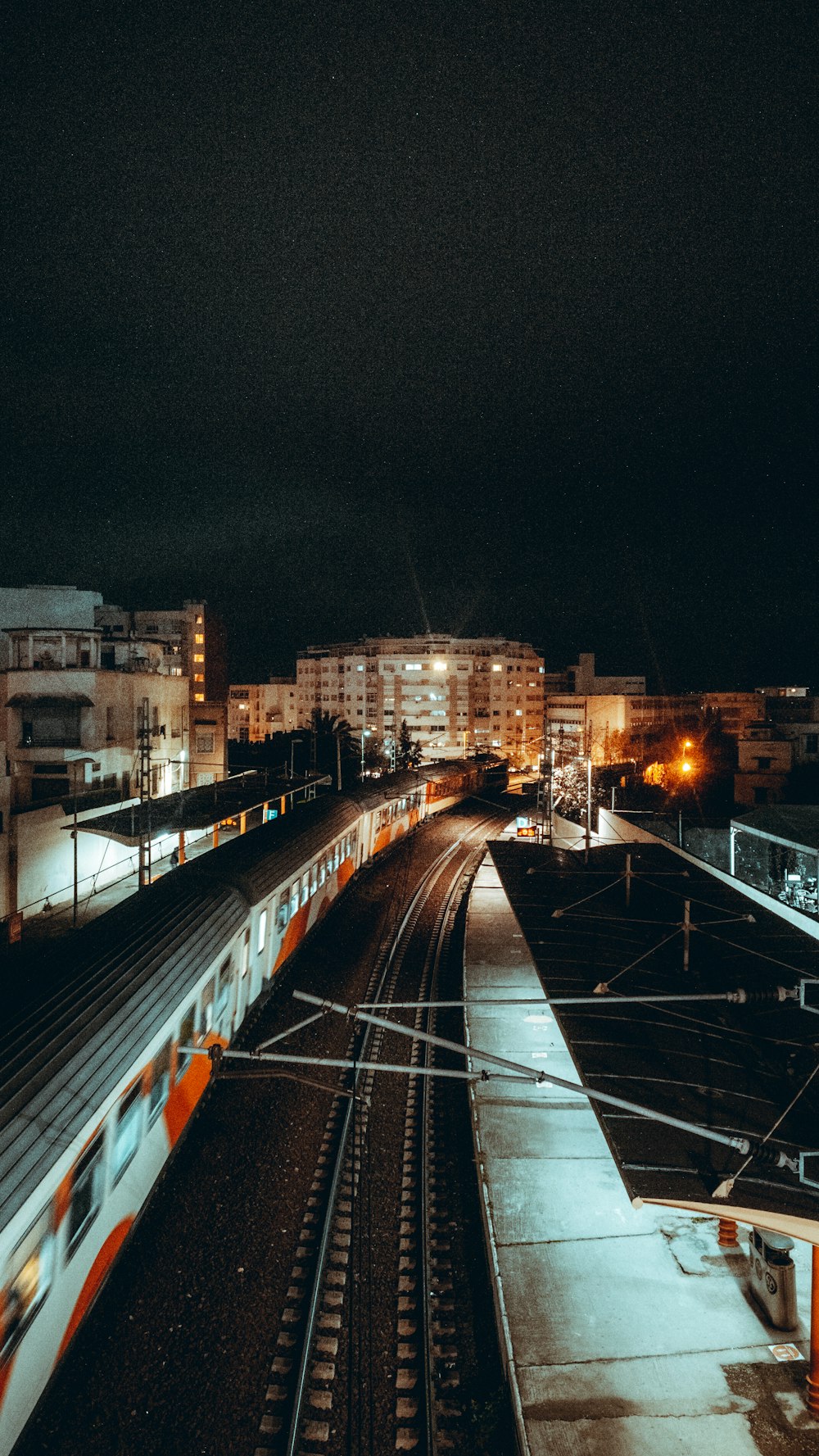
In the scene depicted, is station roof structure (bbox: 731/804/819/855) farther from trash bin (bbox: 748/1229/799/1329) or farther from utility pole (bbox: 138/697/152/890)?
utility pole (bbox: 138/697/152/890)

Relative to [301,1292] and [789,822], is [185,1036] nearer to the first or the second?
[301,1292]

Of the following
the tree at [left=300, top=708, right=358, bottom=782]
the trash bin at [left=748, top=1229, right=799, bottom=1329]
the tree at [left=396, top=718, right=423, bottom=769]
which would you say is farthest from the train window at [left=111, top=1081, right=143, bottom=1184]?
the tree at [left=396, top=718, right=423, bottom=769]

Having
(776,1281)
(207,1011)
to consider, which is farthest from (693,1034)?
(207,1011)

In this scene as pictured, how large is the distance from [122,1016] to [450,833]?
77.6ft

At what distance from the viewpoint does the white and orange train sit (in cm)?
436

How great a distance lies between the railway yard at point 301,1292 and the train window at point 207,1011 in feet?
4.04

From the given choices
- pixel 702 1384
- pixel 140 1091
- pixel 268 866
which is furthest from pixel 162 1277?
pixel 268 866

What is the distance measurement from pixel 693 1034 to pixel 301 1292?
15.4ft

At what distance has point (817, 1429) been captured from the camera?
5.20m

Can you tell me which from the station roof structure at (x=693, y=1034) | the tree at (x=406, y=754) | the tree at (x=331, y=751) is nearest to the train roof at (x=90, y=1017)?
the station roof structure at (x=693, y=1034)

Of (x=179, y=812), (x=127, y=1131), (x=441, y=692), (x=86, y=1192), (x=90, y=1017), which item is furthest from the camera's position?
(x=441, y=692)

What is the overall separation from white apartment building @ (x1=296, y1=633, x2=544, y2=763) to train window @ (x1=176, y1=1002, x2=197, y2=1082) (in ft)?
192

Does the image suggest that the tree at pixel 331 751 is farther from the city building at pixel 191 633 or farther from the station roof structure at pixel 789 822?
the station roof structure at pixel 789 822

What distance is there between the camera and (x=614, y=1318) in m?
6.14
